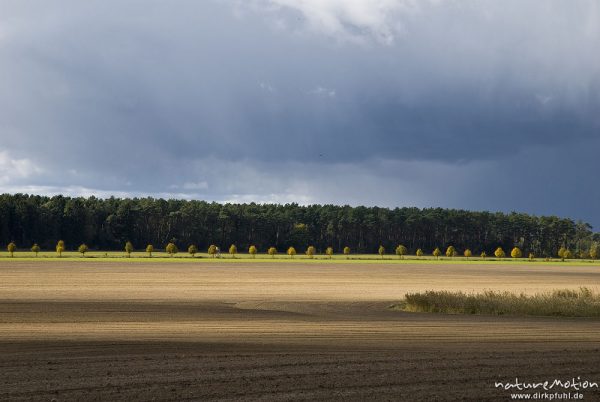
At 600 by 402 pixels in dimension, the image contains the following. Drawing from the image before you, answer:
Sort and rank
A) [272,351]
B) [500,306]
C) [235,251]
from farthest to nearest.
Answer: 1. [235,251]
2. [500,306]
3. [272,351]

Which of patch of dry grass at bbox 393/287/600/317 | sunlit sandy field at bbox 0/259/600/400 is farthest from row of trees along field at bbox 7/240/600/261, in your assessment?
patch of dry grass at bbox 393/287/600/317

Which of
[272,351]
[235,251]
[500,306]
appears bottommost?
[272,351]

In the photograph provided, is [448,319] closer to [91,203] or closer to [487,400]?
[487,400]

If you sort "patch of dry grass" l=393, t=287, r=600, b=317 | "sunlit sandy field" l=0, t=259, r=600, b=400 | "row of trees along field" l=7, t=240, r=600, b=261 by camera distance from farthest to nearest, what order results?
"row of trees along field" l=7, t=240, r=600, b=261
"patch of dry grass" l=393, t=287, r=600, b=317
"sunlit sandy field" l=0, t=259, r=600, b=400

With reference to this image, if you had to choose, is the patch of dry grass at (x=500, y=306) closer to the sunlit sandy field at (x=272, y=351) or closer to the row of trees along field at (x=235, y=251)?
the sunlit sandy field at (x=272, y=351)

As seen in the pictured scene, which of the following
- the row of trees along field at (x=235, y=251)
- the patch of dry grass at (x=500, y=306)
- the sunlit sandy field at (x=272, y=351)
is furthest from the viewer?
the row of trees along field at (x=235, y=251)

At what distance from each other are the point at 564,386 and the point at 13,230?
171 meters

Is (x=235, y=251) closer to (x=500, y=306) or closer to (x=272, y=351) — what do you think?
(x=500, y=306)

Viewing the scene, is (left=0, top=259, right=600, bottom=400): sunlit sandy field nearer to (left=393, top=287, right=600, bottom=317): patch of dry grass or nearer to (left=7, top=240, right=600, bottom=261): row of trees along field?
(left=393, top=287, right=600, bottom=317): patch of dry grass

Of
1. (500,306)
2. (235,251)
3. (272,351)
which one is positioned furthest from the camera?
(235,251)

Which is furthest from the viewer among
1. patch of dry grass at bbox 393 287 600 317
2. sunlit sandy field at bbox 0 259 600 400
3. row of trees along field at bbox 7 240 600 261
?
row of trees along field at bbox 7 240 600 261

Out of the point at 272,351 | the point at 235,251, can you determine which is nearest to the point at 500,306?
the point at 272,351

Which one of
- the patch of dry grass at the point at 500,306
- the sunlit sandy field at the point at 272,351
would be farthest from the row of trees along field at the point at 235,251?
the patch of dry grass at the point at 500,306

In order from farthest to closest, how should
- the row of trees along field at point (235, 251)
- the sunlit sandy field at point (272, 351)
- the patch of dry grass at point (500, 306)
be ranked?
1. the row of trees along field at point (235, 251)
2. the patch of dry grass at point (500, 306)
3. the sunlit sandy field at point (272, 351)
